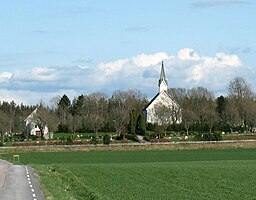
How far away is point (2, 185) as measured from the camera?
3378cm

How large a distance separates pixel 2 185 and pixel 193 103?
404 ft

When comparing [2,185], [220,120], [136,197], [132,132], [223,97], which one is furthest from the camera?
[223,97]

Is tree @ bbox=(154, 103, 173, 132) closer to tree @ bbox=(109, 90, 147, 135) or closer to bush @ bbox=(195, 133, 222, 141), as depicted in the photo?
tree @ bbox=(109, 90, 147, 135)

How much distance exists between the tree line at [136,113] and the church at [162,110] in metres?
0.74

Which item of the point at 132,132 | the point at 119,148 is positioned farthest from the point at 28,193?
the point at 132,132

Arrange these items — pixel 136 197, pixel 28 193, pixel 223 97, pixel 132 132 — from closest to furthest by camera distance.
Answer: pixel 136 197, pixel 28 193, pixel 132 132, pixel 223 97

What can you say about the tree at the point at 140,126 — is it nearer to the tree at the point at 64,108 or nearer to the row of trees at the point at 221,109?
the row of trees at the point at 221,109

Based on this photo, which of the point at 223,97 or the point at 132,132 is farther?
the point at 223,97

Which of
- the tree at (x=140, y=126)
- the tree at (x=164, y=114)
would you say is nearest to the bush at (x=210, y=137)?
the tree at (x=140, y=126)

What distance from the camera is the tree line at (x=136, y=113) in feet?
447

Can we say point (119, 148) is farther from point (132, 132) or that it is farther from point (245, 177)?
point (245, 177)

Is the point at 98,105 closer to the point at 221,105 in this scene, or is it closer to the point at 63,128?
the point at 63,128

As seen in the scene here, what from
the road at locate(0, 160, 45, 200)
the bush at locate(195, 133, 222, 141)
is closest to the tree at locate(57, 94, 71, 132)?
the bush at locate(195, 133, 222, 141)

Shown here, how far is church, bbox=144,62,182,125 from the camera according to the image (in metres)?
148
